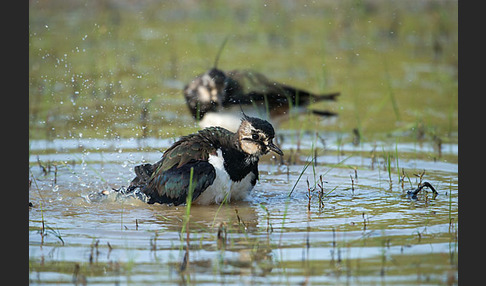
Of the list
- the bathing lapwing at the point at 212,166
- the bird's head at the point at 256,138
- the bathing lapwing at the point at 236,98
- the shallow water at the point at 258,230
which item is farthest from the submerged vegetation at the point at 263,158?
the bird's head at the point at 256,138

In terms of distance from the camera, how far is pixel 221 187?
6.50 m

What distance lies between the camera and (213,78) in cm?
909

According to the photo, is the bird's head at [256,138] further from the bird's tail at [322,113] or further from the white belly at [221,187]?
the bird's tail at [322,113]

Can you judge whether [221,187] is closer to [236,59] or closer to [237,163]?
[237,163]

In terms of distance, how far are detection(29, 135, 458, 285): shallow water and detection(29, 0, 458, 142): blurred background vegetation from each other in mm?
1407

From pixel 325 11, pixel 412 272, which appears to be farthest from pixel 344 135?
pixel 325 11

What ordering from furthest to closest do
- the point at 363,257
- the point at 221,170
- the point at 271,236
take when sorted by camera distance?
the point at 221,170
the point at 271,236
the point at 363,257

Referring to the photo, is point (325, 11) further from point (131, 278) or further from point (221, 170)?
point (131, 278)

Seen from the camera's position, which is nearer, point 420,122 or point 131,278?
point 131,278

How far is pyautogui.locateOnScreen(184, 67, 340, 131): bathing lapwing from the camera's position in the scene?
8828 mm

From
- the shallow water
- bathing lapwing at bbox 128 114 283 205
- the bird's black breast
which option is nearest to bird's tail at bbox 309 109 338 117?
the shallow water

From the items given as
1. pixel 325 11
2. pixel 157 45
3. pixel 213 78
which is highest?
pixel 325 11

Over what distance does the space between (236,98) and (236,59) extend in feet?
10.5

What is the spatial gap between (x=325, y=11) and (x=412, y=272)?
11.1 metres
